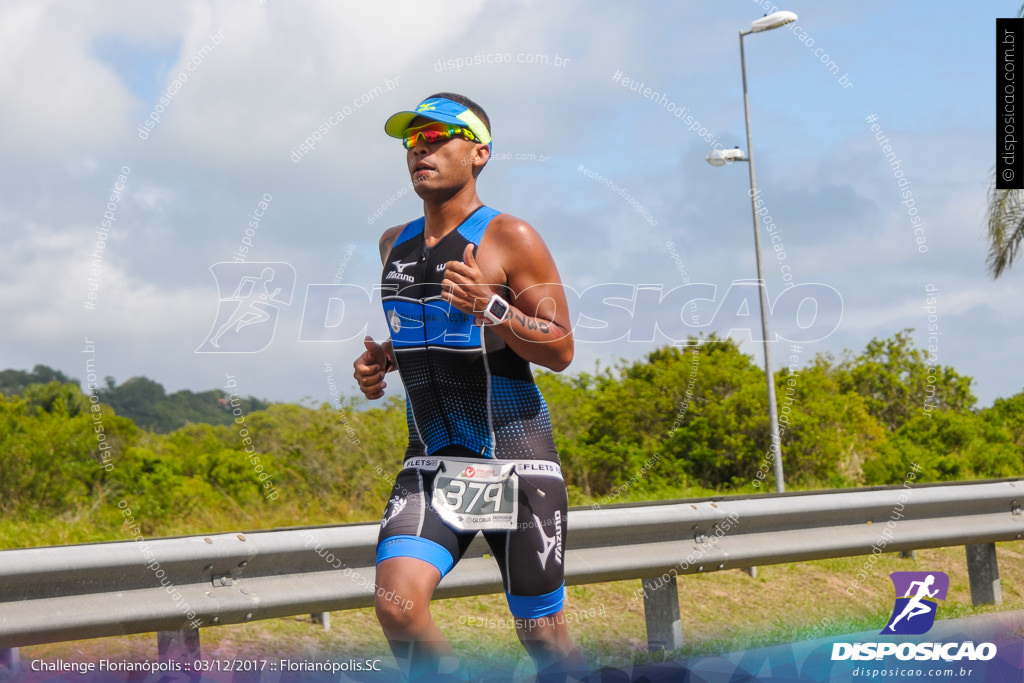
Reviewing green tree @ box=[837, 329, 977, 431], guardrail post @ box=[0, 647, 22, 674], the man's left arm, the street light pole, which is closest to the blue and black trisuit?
the man's left arm

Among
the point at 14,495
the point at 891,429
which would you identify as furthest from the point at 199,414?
the point at 891,429

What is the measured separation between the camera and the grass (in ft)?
16.7

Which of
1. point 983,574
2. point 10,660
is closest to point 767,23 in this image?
point 983,574

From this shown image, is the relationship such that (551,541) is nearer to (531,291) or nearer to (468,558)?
(531,291)

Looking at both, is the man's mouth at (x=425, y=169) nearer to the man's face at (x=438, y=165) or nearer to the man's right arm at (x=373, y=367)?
the man's face at (x=438, y=165)

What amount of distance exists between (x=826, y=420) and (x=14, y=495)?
1128 centimetres

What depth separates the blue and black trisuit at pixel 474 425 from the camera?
358 centimetres

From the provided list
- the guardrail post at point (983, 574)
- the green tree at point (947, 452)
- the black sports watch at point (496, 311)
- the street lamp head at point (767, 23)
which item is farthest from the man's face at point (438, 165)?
the green tree at point (947, 452)

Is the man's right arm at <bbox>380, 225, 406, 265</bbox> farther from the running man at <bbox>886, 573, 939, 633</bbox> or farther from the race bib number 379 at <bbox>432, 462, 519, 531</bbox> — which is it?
the running man at <bbox>886, 573, 939, 633</bbox>

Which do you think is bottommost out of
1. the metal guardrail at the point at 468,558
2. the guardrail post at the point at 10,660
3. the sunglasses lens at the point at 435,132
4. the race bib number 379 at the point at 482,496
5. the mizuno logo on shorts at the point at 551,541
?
the guardrail post at the point at 10,660

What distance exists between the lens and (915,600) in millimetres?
5938

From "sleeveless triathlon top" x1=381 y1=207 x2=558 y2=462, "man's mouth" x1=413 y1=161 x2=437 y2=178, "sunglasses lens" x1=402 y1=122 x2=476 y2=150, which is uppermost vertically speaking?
"sunglasses lens" x1=402 y1=122 x2=476 y2=150

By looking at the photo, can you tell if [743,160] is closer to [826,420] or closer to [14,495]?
[826,420]

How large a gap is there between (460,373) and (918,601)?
375 cm
